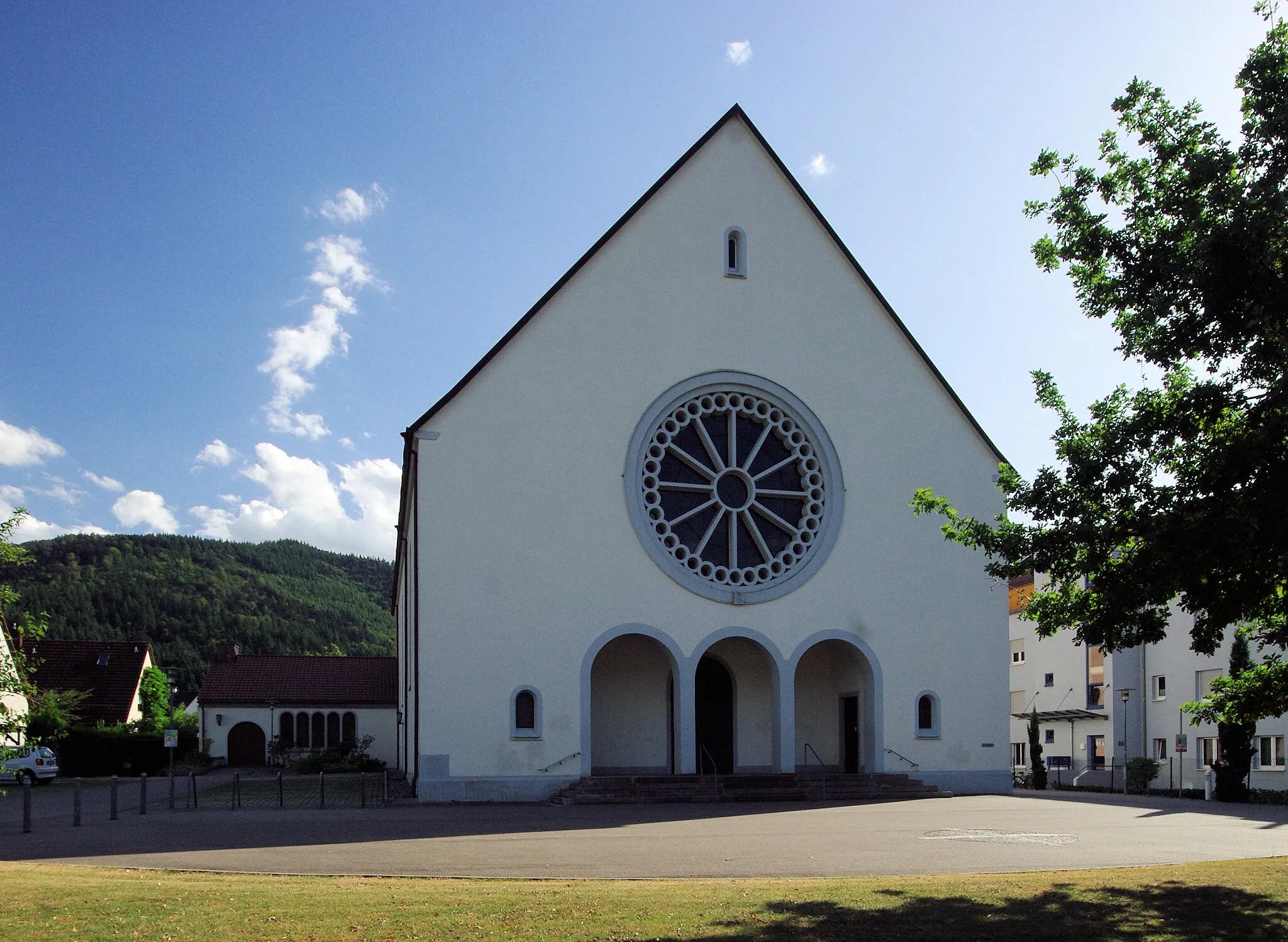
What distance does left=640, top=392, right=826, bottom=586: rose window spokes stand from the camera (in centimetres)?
2811

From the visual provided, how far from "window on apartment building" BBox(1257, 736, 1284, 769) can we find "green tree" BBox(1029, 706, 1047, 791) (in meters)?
7.68

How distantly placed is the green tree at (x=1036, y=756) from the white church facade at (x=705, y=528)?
1644cm

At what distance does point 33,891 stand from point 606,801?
1553 cm

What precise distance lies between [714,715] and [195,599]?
101 meters

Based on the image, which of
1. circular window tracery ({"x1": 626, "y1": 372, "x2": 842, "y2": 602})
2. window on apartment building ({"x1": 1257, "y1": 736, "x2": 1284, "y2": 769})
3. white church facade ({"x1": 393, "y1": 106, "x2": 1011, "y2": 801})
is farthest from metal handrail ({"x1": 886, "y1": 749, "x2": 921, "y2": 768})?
window on apartment building ({"x1": 1257, "y1": 736, "x2": 1284, "y2": 769})

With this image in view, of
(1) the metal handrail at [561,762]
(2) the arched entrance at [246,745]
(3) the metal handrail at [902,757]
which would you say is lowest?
(2) the arched entrance at [246,745]

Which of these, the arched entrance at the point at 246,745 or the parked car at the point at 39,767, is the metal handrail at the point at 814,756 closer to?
the parked car at the point at 39,767

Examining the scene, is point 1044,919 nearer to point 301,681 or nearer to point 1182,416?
point 1182,416

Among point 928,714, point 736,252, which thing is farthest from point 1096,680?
point 736,252

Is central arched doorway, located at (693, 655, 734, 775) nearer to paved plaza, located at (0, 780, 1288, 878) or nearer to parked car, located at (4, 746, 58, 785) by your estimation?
paved plaza, located at (0, 780, 1288, 878)

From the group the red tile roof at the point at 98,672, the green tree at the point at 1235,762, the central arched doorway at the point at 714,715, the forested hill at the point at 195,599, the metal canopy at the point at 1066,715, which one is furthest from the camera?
the forested hill at the point at 195,599

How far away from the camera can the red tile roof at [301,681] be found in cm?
5509

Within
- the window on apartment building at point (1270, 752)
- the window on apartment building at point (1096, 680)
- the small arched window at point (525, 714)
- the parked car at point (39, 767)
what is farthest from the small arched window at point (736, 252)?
the window on apartment building at point (1096, 680)

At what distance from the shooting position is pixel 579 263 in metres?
28.0
